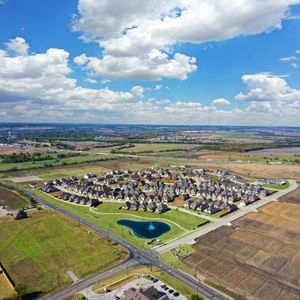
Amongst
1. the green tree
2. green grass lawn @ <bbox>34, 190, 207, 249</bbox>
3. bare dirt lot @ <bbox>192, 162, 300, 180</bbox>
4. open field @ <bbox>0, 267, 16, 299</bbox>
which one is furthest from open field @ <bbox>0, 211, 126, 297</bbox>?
bare dirt lot @ <bbox>192, 162, 300, 180</bbox>

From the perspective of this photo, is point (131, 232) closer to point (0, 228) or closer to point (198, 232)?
point (198, 232)

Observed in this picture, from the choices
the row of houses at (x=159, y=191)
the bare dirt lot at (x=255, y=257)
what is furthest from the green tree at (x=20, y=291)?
the row of houses at (x=159, y=191)

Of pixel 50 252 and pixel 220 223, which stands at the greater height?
pixel 50 252

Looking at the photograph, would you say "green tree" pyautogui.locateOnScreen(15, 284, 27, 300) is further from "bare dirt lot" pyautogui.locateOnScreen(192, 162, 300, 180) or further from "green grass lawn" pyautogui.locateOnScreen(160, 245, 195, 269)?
"bare dirt lot" pyautogui.locateOnScreen(192, 162, 300, 180)

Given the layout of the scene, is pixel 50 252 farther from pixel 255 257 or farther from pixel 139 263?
pixel 255 257

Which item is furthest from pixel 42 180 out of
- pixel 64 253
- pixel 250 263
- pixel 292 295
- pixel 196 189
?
pixel 292 295

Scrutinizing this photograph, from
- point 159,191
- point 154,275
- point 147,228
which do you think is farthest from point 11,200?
point 154,275

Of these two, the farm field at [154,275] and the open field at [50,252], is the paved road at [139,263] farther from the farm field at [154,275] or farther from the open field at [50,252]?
the open field at [50,252]

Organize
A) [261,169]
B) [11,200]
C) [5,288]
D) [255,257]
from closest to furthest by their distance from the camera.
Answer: [5,288], [255,257], [11,200], [261,169]
